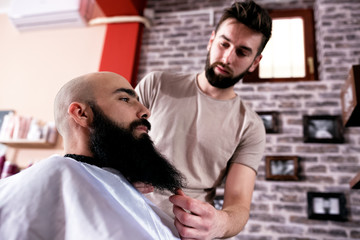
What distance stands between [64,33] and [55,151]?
1.63 meters

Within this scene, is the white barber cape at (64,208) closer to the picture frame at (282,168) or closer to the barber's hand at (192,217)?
the barber's hand at (192,217)

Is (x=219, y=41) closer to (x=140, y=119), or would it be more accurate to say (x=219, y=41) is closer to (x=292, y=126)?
(x=140, y=119)

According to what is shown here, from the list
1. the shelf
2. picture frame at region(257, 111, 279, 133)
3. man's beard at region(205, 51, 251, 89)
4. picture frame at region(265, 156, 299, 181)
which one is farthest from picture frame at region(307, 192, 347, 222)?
the shelf

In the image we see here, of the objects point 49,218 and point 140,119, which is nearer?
point 49,218

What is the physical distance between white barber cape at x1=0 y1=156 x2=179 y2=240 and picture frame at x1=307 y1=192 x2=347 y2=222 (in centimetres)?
232

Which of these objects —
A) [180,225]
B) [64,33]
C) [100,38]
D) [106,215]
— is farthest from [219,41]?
[64,33]

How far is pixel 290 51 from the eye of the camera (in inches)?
142

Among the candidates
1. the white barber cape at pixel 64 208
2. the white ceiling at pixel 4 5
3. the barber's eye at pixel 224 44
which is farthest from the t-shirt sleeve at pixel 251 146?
the white ceiling at pixel 4 5

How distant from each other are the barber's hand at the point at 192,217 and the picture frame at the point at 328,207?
2170 millimetres

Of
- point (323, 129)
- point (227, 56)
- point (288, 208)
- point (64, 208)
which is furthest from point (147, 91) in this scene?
point (323, 129)

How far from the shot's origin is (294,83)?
10.9 feet

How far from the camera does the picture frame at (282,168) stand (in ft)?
9.96

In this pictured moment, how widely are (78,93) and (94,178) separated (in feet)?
1.39

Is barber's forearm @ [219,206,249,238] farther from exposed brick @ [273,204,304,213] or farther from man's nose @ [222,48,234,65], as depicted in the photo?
exposed brick @ [273,204,304,213]
